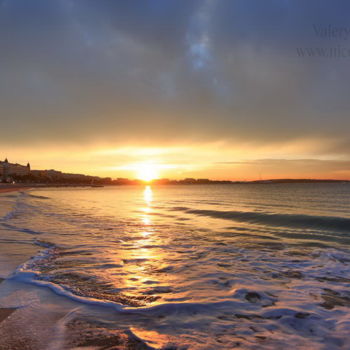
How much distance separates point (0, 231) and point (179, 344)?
11.8m

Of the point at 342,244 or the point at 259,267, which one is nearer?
the point at 259,267

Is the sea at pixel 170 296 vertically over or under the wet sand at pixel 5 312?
under

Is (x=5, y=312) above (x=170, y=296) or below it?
above

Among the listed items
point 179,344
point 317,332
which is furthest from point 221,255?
point 179,344

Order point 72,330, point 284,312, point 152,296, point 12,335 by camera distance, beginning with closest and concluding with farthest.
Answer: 1. point 12,335
2. point 72,330
3. point 284,312
4. point 152,296

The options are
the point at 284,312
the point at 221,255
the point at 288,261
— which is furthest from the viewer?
the point at 221,255

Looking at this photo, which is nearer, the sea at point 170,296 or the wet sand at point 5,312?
the sea at point 170,296

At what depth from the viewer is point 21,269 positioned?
630 cm

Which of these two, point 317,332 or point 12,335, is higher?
point 12,335

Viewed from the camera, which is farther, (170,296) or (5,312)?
(170,296)

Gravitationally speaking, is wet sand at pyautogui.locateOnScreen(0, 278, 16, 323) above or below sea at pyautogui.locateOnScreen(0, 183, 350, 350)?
above

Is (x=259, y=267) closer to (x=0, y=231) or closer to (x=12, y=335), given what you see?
(x=12, y=335)

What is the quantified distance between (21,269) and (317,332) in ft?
21.4

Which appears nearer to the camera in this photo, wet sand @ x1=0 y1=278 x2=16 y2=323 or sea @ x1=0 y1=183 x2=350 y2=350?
sea @ x1=0 y1=183 x2=350 y2=350
